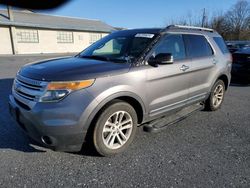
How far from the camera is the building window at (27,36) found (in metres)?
25.7

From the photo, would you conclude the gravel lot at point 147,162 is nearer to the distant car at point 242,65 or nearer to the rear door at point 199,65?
the rear door at point 199,65

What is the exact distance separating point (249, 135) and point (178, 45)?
206cm

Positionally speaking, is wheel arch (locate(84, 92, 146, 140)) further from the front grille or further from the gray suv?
the front grille

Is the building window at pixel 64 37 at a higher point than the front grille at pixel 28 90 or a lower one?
lower

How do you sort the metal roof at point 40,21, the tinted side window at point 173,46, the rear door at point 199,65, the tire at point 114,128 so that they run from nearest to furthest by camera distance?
the tire at point 114,128 < the tinted side window at point 173,46 < the rear door at point 199,65 < the metal roof at point 40,21

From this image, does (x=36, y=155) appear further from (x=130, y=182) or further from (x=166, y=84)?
(x=166, y=84)

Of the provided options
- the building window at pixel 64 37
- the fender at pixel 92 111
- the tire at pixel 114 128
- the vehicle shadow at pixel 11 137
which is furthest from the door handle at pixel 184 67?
the building window at pixel 64 37

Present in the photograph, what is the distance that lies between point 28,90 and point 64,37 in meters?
29.0

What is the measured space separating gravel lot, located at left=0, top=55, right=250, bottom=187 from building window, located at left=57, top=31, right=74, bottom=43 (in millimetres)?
27102

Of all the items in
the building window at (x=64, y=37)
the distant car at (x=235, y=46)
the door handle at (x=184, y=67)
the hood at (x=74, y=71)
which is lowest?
the building window at (x=64, y=37)

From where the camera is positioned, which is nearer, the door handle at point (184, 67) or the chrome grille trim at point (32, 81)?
the chrome grille trim at point (32, 81)

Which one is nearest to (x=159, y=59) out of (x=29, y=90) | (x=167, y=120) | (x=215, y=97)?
(x=167, y=120)

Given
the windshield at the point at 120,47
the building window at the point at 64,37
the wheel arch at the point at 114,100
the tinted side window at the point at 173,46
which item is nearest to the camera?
the wheel arch at the point at 114,100

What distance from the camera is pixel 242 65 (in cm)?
883
